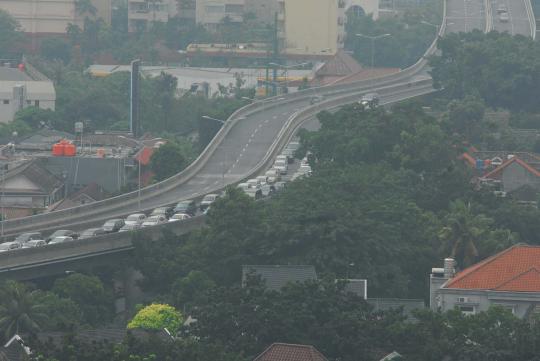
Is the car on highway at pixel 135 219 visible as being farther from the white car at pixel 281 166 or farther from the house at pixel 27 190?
the white car at pixel 281 166

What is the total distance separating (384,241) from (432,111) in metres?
58.4

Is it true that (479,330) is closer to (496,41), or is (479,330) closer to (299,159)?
(299,159)

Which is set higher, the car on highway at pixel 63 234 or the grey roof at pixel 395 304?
the grey roof at pixel 395 304

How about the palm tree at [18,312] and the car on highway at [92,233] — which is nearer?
the palm tree at [18,312]

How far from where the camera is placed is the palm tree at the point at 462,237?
89625 mm

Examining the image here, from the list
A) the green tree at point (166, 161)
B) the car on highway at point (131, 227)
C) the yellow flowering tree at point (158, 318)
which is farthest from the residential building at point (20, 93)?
the yellow flowering tree at point (158, 318)

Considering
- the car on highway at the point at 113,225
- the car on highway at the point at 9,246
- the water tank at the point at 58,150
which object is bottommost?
the water tank at the point at 58,150

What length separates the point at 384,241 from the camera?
89812 mm

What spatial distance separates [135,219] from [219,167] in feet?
69.9

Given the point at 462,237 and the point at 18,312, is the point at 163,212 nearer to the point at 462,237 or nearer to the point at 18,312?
the point at 462,237

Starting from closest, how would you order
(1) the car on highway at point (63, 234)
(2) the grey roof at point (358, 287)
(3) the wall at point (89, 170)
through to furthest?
(2) the grey roof at point (358, 287), (1) the car on highway at point (63, 234), (3) the wall at point (89, 170)

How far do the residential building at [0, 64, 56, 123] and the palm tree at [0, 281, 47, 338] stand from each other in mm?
89386

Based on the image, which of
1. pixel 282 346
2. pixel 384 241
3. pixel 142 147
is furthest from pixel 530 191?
pixel 282 346

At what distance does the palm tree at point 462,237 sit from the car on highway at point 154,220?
56.0 ft
